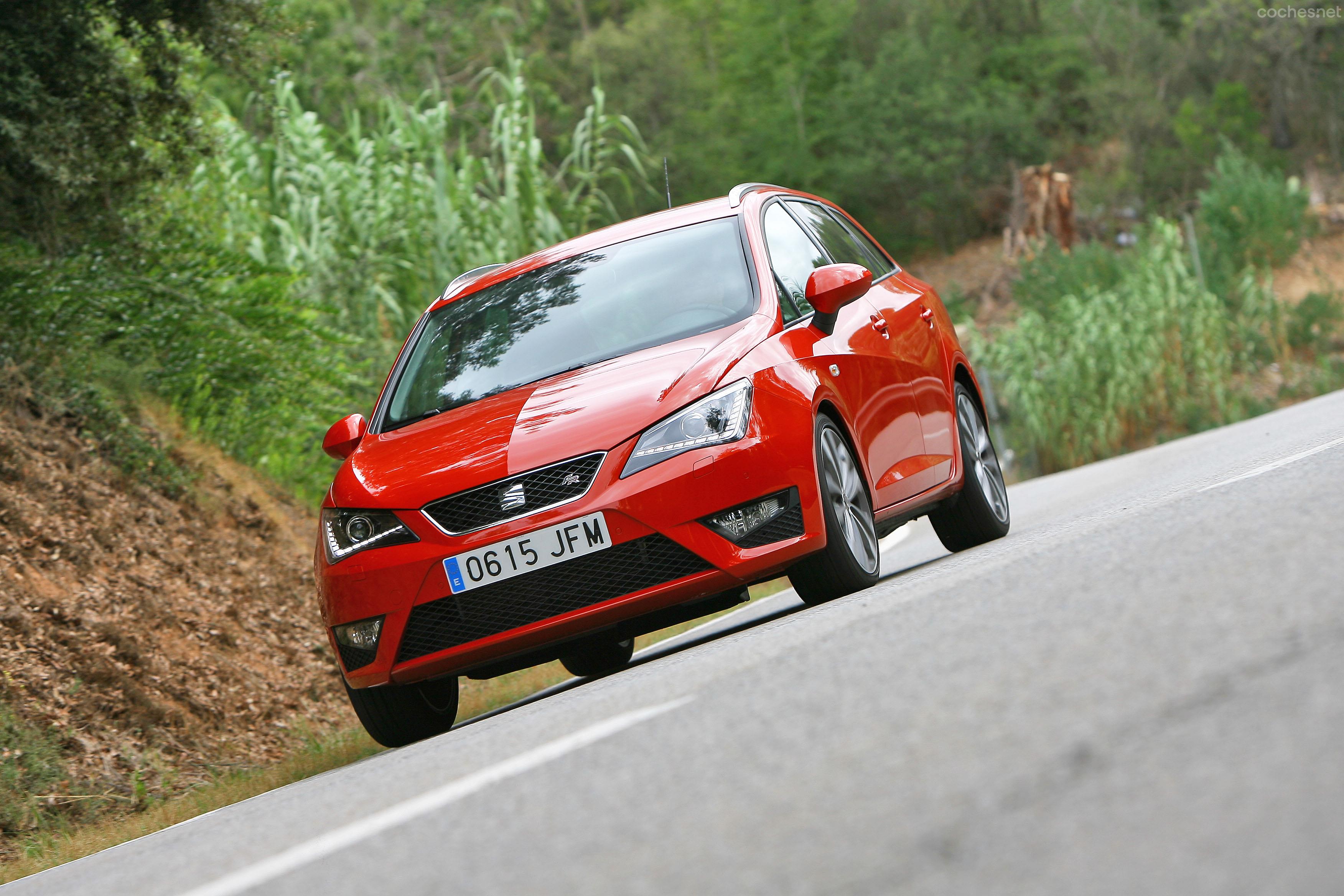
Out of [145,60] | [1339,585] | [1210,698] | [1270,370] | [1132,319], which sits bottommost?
[1270,370]

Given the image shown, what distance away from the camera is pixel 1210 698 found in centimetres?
352

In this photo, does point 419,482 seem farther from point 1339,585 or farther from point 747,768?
point 1339,585

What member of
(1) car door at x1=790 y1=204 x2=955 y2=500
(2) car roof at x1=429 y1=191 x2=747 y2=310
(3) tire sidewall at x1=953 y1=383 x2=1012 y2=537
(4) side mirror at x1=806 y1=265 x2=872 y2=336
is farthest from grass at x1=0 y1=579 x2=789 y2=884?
(4) side mirror at x1=806 y1=265 x2=872 y2=336

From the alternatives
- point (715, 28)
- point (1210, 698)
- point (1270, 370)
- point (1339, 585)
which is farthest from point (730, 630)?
point (715, 28)

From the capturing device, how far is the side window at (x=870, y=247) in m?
8.97

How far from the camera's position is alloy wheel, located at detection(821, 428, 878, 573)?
21.5 ft

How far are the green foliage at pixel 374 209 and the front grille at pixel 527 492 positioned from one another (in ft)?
29.8

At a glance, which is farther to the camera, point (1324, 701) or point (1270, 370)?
point (1270, 370)

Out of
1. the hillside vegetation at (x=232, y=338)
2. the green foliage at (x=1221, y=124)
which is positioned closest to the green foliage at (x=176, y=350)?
the hillside vegetation at (x=232, y=338)

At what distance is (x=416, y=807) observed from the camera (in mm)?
4180

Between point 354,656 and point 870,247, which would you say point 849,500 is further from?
point 870,247

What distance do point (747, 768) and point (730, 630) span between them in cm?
356

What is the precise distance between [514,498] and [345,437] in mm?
1362

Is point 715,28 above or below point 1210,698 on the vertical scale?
below
